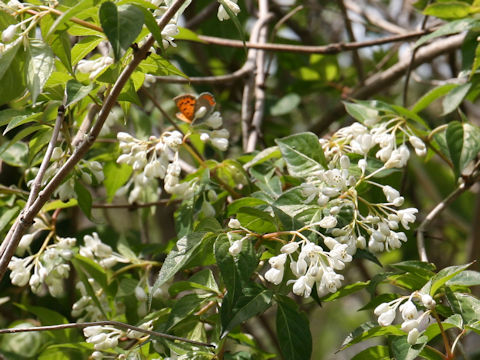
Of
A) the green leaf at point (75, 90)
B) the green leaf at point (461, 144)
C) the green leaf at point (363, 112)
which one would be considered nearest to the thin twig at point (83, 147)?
the green leaf at point (75, 90)

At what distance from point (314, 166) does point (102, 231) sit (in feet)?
2.95

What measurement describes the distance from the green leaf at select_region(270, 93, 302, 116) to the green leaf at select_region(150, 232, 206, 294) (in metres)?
1.40

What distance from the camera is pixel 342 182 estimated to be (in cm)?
127

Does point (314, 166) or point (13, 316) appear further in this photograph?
point (13, 316)

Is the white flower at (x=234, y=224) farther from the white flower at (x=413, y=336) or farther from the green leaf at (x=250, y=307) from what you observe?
the white flower at (x=413, y=336)

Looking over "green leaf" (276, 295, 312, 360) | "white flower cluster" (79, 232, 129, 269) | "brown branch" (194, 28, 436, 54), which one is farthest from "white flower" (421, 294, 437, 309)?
"brown branch" (194, 28, 436, 54)

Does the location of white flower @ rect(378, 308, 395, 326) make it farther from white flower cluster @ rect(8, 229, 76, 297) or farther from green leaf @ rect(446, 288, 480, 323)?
white flower cluster @ rect(8, 229, 76, 297)

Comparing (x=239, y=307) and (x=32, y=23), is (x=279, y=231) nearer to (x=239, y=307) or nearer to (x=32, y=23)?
(x=239, y=307)

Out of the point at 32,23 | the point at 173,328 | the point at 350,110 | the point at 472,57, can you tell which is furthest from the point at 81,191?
the point at 472,57

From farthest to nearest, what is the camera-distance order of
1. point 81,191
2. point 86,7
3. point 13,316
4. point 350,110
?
point 13,316, point 350,110, point 81,191, point 86,7

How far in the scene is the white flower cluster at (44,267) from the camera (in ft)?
4.72

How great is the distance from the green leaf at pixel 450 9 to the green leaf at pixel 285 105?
855 millimetres

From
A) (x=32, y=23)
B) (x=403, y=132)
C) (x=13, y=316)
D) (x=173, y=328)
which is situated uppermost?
(x=32, y=23)

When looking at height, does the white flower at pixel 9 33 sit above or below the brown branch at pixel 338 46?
above
